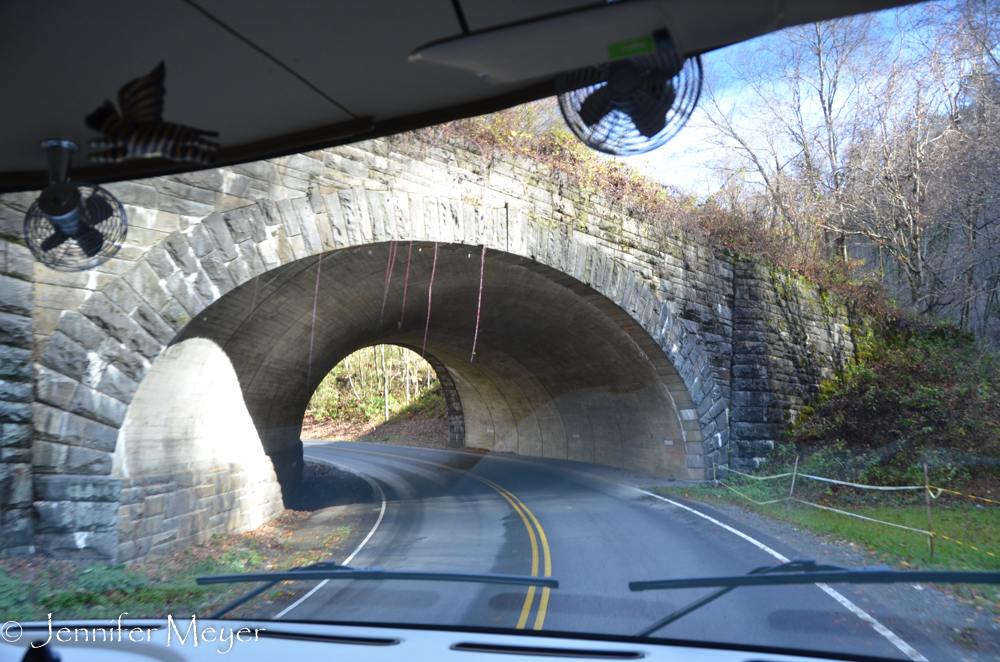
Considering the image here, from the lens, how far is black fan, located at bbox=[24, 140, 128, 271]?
15.1 feet

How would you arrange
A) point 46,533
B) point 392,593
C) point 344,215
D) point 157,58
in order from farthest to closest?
point 344,215, point 46,533, point 157,58, point 392,593

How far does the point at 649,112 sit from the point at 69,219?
453 cm

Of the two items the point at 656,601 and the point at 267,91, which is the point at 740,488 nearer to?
the point at 656,601

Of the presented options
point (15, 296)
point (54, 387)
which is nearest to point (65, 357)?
point (54, 387)

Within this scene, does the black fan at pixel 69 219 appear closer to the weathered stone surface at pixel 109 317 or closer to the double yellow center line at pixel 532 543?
the weathered stone surface at pixel 109 317

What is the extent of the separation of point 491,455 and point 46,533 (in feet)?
64.9

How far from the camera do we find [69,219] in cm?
480

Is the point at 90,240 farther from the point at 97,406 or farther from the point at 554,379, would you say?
the point at 554,379

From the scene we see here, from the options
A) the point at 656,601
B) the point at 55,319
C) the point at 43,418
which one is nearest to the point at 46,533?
the point at 43,418

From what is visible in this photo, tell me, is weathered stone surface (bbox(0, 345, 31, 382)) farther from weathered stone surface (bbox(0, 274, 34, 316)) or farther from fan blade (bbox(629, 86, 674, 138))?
fan blade (bbox(629, 86, 674, 138))

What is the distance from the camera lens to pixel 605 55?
299 cm

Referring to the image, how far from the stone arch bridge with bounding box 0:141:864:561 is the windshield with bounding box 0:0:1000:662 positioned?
50 mm

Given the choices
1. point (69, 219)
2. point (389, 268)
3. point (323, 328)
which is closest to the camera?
point (69, 219)

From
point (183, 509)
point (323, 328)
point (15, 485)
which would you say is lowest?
point (183, 509)
